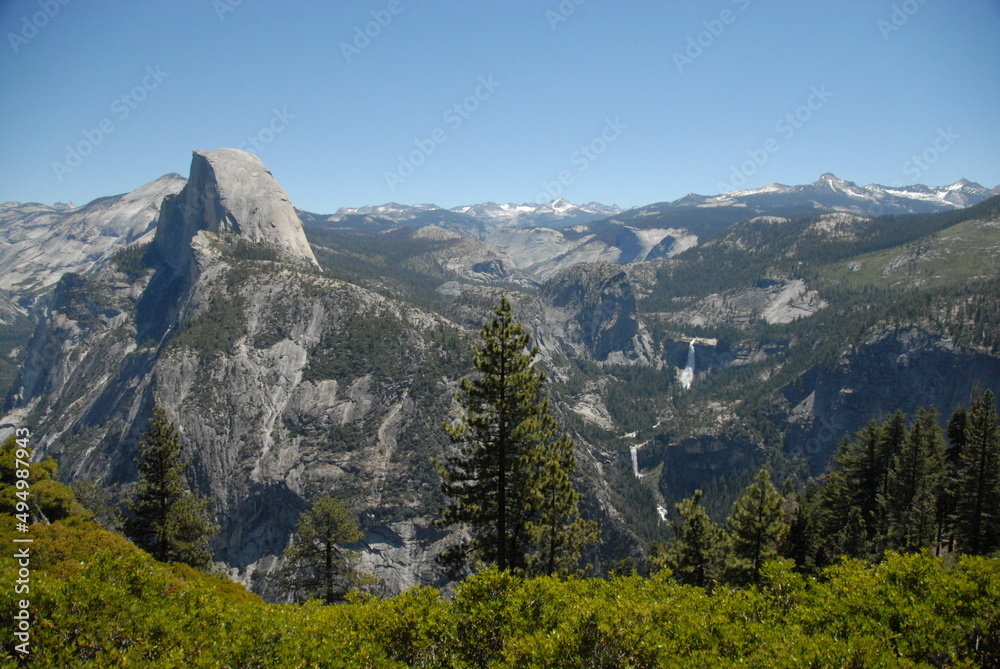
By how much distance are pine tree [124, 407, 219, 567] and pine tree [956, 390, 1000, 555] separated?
55.6 metres

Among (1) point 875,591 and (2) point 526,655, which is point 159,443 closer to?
(2) point 526,655

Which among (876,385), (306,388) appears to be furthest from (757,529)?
(876,385)

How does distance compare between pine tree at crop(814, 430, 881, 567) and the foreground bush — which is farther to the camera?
pine tree at crop(814, 430, 881, 567)

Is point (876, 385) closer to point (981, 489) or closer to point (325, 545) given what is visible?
point (981, 489)

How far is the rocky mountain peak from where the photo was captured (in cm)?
17288

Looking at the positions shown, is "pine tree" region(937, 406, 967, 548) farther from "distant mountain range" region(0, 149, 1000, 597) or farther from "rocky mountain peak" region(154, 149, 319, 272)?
"rocky mountain peak" region(154, 149, 319, 272)

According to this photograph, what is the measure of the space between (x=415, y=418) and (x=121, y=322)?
133 metres

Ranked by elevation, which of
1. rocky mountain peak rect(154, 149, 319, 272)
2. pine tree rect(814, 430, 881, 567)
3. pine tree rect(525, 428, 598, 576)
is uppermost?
rocky mountain peak rect(154, 149, 319, 272)

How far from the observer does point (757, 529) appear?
1383 inches

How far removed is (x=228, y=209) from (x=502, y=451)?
182 m

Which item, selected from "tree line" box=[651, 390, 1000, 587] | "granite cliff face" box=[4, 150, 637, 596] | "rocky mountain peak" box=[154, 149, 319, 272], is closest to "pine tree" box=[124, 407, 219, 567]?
"tree line" box=[651, 390, 1000, 587]

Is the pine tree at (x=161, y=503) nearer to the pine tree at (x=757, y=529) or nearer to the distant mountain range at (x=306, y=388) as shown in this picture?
the distant mountain range at (x=306, y=388)

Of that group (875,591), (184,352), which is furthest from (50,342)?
(875,591)

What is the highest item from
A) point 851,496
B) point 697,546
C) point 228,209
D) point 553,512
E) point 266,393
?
point 228,209
